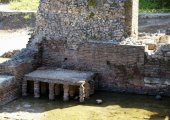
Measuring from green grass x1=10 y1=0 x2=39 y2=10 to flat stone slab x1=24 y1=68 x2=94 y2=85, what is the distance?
1757cm

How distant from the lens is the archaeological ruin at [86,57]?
51.6 ft

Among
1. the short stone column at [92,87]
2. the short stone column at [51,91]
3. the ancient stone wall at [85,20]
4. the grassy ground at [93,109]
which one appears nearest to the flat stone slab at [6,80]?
the grassy ground at [93,109]

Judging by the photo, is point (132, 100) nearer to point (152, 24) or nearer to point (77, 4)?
point (77, 4)

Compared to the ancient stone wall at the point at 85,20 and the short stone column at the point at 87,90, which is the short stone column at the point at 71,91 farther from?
the ancient stone wall at the point at 85,20

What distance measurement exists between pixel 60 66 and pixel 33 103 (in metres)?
2.27

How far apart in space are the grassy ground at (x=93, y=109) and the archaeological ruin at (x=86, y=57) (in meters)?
0.36

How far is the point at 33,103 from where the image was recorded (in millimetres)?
15438

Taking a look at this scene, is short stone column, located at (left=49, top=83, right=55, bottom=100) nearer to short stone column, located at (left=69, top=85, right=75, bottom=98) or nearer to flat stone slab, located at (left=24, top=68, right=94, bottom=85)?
flat stone slab, located at (left=24, top=68, right=94, bottom=85)

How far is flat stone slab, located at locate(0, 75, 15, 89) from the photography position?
1513 centimetres

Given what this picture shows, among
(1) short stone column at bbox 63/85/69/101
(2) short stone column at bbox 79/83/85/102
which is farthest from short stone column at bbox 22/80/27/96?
(2) short stone column at bbox 79/83/85/102

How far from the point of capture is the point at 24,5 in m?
34.5

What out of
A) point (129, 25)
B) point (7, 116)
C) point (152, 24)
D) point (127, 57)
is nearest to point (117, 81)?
point (127, 57)

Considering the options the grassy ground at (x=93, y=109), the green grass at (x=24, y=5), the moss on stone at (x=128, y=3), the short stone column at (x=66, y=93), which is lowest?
the grassy ground at (x=93, y=109)

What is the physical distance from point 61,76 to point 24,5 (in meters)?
19.5
